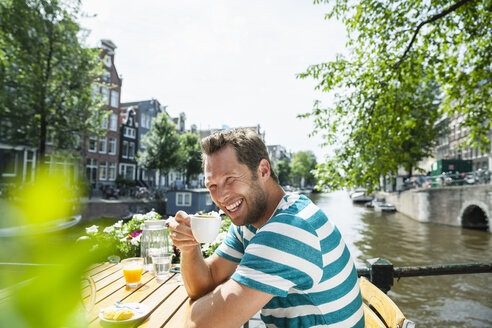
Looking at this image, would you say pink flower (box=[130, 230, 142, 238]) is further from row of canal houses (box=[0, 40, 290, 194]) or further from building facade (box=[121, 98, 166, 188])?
building facade (box=[121, 98, 166, 188])

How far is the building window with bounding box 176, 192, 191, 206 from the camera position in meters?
22.6

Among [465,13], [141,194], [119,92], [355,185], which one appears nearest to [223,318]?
[355,185]

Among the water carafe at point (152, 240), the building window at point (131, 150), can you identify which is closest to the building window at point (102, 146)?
the building window at point (131, 150)

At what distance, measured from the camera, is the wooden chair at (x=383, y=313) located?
129cm

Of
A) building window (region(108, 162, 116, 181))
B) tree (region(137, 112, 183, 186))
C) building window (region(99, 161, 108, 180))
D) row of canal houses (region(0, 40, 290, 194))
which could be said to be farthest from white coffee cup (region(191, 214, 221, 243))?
building window (region(108, 162, 116, 181))

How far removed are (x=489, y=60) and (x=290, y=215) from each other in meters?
6.50

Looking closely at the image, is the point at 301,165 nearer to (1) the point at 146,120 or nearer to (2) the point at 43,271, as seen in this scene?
(1) the point at 146,120

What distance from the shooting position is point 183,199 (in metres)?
22.7

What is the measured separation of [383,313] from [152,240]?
62.8 inches

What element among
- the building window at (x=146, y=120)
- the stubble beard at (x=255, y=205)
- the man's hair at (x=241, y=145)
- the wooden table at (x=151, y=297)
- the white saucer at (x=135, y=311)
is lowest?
the wooden table at (x=151, y=297)

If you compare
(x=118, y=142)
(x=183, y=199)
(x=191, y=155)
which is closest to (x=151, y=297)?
(x=183, y=199)

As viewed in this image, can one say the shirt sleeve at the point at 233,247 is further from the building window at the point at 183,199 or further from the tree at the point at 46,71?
the building window at the point at 183,199

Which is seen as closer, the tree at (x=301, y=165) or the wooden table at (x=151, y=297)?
the wooden table at (x=151, y=297)

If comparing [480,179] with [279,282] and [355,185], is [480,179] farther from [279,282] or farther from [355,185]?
[279,282]
